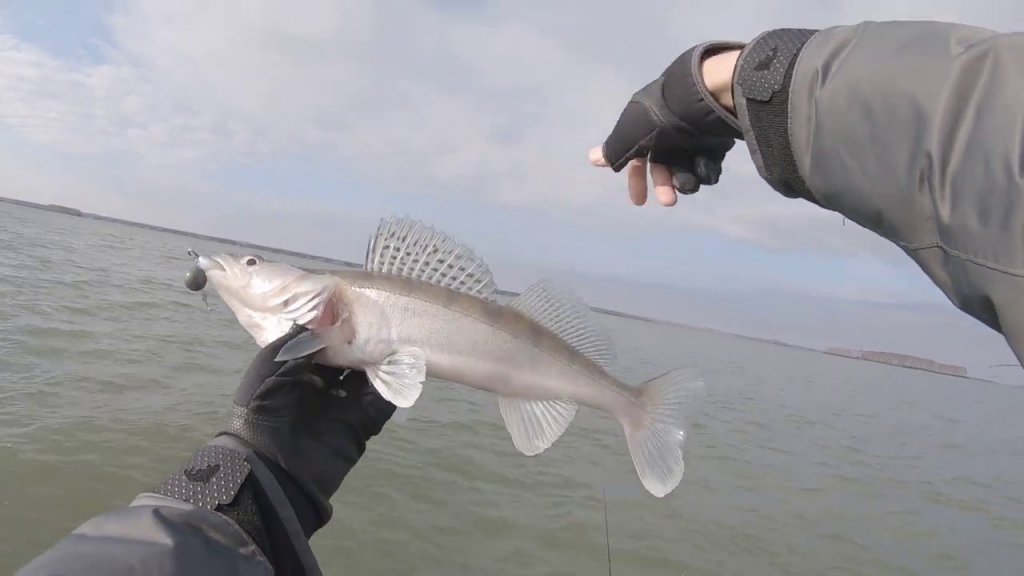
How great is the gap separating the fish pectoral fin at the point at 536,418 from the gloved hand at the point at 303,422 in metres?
0.85

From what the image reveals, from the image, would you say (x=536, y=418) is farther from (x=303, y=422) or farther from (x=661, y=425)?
(x=303, y=422)

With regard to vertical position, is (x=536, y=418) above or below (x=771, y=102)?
below

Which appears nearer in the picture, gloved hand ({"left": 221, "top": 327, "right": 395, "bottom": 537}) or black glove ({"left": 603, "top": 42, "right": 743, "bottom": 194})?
black glove ({"left": 603, "top": 42, "right": 743, "bottom": 194})

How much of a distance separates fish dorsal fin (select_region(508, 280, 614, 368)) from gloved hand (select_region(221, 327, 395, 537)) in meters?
1.15

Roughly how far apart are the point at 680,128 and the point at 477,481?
7414mm

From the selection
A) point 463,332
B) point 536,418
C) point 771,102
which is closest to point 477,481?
point 536,418

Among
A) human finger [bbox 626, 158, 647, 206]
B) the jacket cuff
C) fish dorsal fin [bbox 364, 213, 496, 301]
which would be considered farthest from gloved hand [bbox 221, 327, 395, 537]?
the jacket cuff

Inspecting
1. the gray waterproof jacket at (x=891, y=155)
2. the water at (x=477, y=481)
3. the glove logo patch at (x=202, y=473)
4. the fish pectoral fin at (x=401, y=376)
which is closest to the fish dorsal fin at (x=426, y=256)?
the fish pectoral fin at (x=401, y=376)

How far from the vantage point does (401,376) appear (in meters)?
3.12

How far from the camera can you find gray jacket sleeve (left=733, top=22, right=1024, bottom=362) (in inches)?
48.7

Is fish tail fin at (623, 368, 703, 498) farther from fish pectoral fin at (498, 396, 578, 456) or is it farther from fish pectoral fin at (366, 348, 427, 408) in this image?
fish pectoral fin at (366, 348, 427, 408)

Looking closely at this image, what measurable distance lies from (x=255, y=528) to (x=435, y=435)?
808 cm

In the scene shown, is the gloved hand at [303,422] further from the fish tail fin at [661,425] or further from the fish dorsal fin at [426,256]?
the fish tail fin at [661,425]

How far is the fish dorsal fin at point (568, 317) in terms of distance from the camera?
11.8ft
